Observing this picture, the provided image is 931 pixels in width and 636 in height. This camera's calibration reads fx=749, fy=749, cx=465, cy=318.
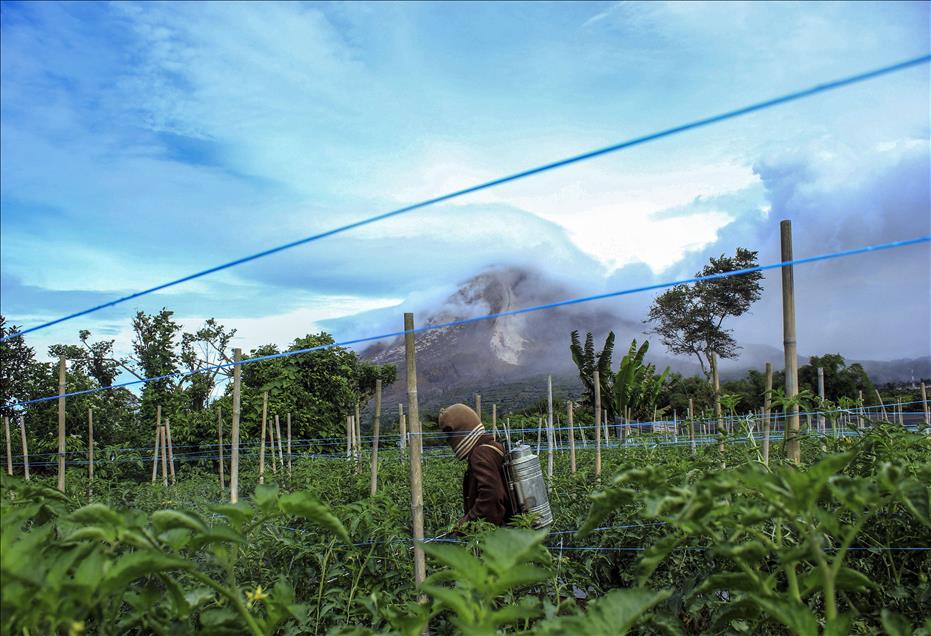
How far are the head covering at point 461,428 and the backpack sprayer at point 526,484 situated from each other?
270 mm

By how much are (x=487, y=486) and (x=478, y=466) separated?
0.13 metres

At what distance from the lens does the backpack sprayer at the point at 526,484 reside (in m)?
4.35

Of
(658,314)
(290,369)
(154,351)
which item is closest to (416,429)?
(290,369)

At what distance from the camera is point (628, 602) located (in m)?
1.07

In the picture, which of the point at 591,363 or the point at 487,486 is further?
the point at 591,363

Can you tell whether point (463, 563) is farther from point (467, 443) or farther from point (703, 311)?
point (703, 311)

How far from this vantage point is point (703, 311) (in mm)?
35281

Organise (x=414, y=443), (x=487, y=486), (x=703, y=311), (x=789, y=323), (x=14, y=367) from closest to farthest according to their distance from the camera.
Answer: (x=789, y=323) → (x=414, y=443) → (x=487, y=486) → (x=14, y=367) → (x=703, y=311)

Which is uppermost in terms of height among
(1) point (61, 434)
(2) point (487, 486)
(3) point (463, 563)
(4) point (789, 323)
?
(4) point (789, 323)

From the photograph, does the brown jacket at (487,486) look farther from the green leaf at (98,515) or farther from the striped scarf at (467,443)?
the green leaf at (98,515)

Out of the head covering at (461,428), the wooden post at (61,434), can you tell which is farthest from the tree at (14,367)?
the head covering at (461,428)

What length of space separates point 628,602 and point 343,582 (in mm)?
2607

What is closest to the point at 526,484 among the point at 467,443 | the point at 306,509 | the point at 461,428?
the point at 467,443

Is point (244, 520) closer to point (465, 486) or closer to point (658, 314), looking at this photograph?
point (465, 486)
